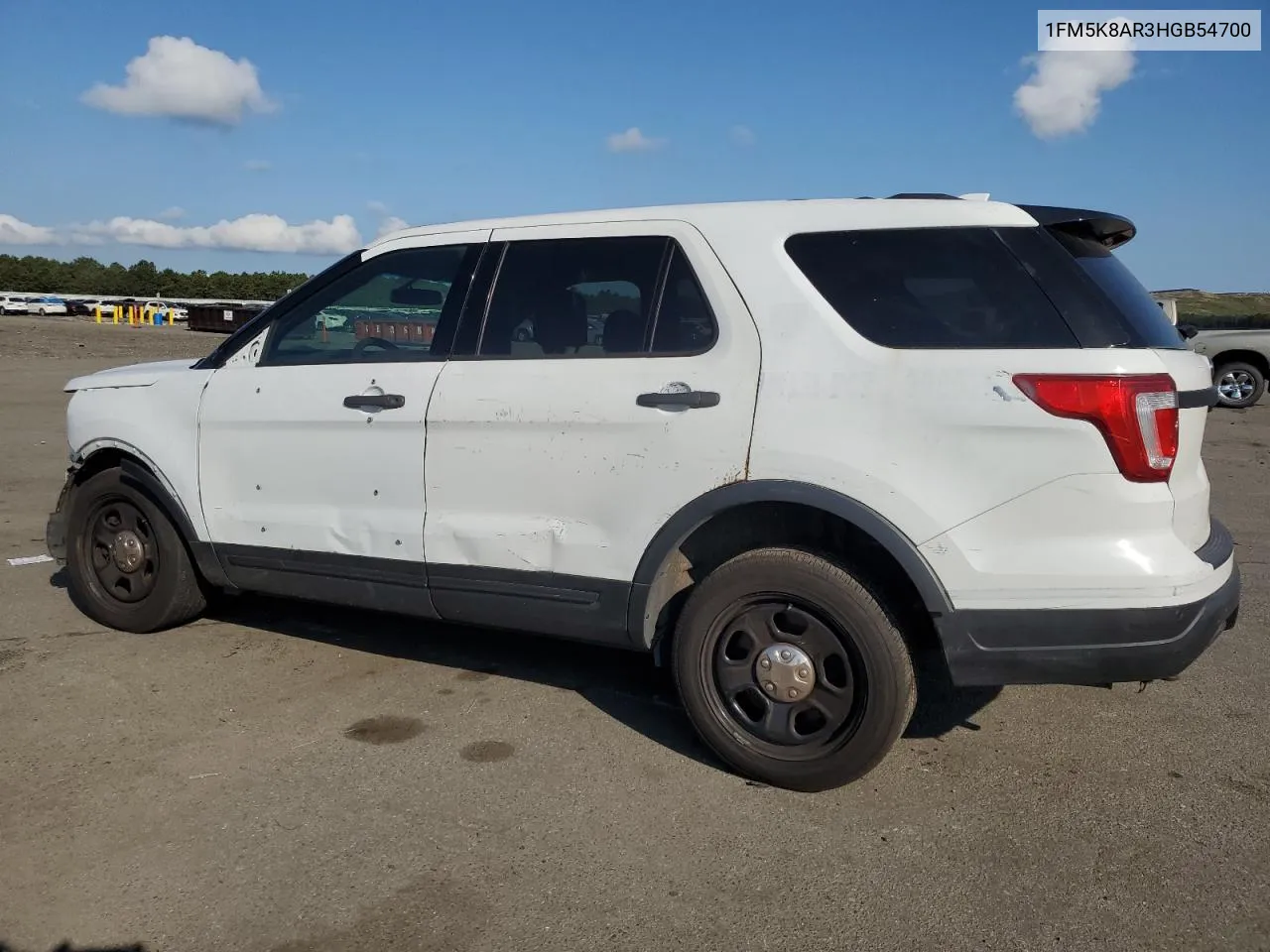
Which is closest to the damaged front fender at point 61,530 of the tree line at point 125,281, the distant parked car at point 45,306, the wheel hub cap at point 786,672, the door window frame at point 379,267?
the door window frame at point 379,267

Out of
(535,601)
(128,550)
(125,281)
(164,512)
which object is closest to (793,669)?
(535,601)

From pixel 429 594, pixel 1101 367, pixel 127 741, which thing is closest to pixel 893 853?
pixel 1101 367

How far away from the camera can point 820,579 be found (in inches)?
139

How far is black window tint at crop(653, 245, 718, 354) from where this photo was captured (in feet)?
12.4

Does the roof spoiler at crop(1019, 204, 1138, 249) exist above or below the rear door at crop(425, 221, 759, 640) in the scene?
above

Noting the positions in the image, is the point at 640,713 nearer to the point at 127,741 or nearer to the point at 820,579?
the point at 820,579

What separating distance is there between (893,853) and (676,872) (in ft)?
2.27

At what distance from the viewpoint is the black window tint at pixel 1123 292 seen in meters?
3.38

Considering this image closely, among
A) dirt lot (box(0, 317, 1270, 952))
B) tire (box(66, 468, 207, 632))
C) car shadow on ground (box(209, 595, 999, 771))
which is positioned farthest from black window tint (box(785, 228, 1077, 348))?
tire (box(66, 468, 207, 632))

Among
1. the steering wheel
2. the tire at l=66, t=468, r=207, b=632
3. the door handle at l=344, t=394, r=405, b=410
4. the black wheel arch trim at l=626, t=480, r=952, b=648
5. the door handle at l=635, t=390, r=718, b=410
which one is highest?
the steering wheel

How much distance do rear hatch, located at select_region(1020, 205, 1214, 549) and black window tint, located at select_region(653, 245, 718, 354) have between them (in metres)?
1.14

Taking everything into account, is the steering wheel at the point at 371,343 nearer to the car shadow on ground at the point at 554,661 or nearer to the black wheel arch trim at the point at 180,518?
the black wheel arch trim at the point at 180,518

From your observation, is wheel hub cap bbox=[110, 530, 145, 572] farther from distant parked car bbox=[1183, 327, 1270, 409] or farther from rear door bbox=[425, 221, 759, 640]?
distant parked car bbox=[1183, 327, 1270, 409]

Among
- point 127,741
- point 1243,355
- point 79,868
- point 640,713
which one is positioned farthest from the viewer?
point 1243,355
